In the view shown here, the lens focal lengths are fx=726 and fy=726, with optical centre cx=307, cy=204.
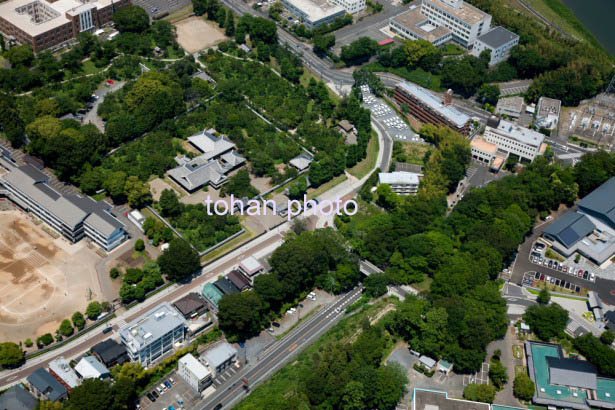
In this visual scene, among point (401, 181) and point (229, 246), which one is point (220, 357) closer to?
point (229, 246)

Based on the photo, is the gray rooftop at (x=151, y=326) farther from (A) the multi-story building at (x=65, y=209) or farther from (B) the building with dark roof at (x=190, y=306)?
(A) the multi-story building at (x=65, y=209)

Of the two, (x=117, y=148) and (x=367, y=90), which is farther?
(x=367, y=90)

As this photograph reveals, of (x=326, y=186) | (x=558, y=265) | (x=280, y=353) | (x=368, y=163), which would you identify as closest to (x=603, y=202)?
(x=558, y=265)

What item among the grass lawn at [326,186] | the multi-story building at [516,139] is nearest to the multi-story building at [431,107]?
the multi-story building at [516,139]

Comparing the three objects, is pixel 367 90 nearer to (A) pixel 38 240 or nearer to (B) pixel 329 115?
(B) pixel 329 115

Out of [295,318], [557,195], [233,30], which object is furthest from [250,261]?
[233,30]

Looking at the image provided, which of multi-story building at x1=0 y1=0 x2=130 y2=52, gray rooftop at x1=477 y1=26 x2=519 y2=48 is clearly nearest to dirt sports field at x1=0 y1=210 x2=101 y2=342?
multi-story building at x1=0 y1=0 x2=130 y2=52
